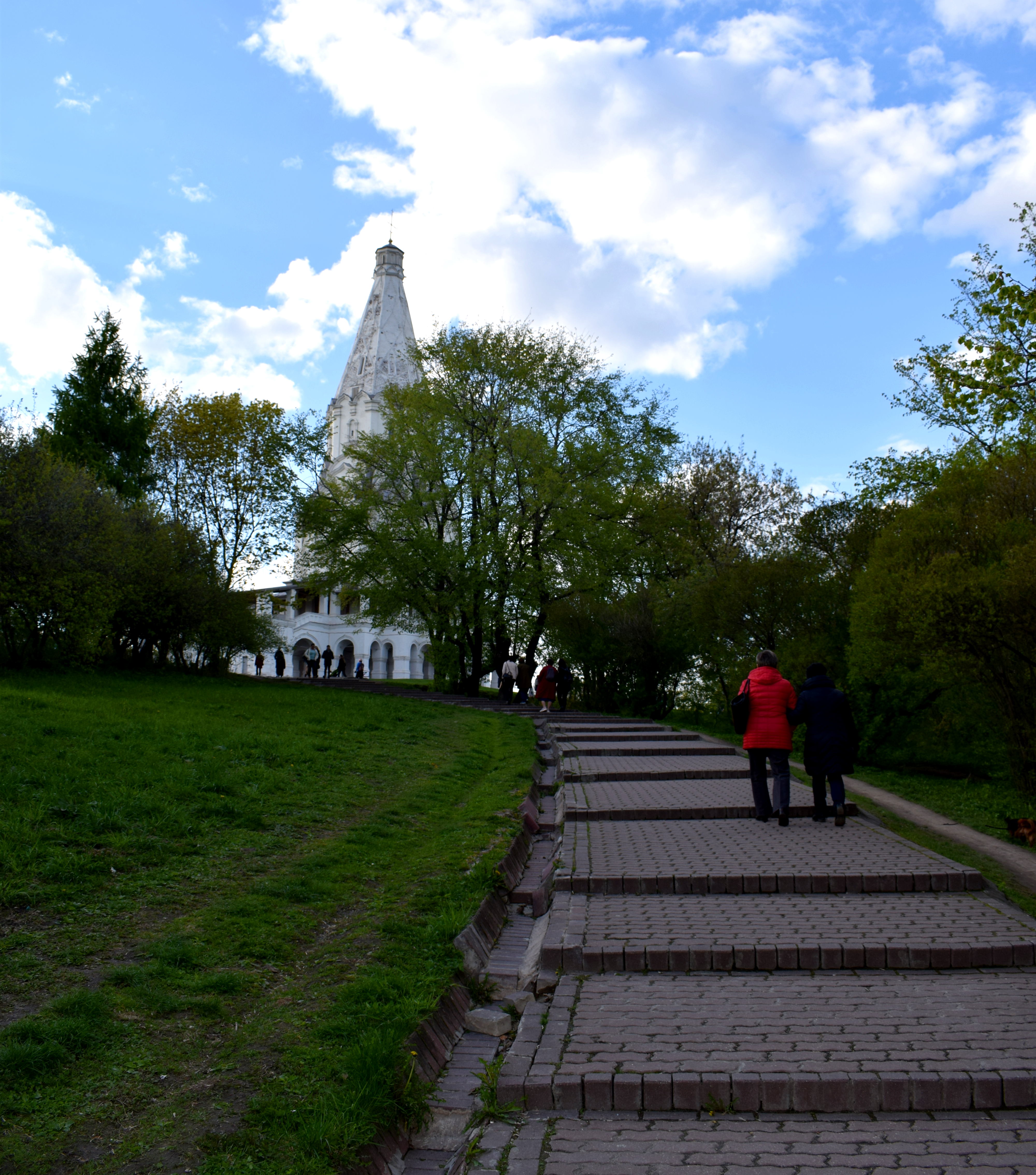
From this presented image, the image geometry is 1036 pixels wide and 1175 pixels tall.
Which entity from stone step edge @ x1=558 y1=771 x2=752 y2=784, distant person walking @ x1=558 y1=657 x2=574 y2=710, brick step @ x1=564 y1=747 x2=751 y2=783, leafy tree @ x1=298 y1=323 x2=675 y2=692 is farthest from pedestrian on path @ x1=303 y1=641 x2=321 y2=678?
stone step edge @ x1=558 y1=771 x2=752 y2=784

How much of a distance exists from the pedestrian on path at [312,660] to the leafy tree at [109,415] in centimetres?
1612

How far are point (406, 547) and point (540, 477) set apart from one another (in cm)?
486

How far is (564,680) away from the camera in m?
28.8

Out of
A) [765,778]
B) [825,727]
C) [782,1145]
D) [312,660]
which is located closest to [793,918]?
[782,1145]

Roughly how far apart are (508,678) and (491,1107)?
27801 mm

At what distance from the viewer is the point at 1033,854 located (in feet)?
28.7

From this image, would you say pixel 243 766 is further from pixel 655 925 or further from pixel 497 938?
pixel 655 925

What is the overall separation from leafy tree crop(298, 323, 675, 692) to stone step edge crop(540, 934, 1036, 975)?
901 inches

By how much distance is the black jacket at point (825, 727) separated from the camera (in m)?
9.20

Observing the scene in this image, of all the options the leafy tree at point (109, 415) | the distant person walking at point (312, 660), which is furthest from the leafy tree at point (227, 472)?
the distant person walking at point (312, 660)

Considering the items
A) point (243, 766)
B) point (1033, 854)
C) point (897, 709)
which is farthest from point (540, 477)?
point (1033, 854)

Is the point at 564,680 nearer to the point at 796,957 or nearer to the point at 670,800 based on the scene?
the point at 670,800

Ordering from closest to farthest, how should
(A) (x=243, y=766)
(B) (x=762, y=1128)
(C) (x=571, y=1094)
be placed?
(B) (x=762, y=1128) < (C) (x=571, y=1094) < (A) (x=243, y=766)

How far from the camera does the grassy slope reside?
786 centimetres
